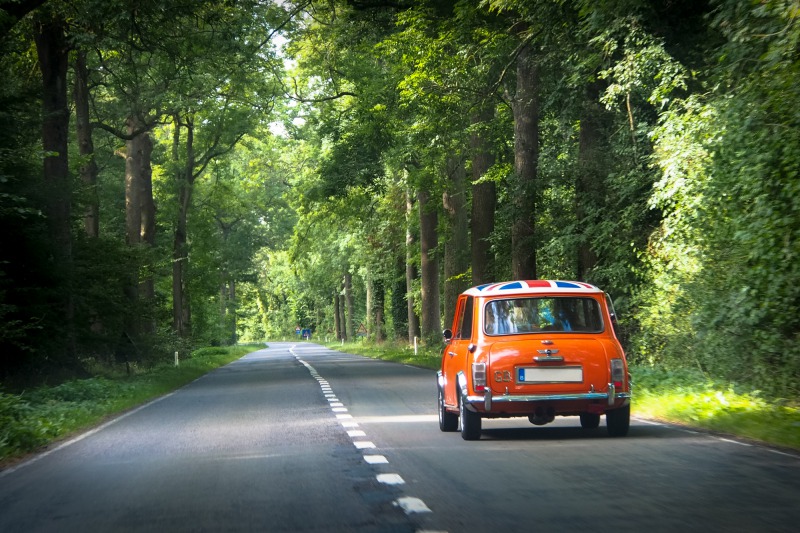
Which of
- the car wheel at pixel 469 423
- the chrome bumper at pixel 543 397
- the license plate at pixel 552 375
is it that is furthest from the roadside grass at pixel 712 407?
the car wheel at pixel 469 423

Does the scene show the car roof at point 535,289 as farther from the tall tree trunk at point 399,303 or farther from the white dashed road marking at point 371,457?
the tall tree trunk at point 399,303

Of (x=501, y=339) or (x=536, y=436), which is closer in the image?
(x=501, y=339)

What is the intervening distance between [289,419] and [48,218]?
11.9 meters

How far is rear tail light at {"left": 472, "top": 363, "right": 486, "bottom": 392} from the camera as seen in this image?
1205 centimetres

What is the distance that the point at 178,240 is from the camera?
5184 cm

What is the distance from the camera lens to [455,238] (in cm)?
3947

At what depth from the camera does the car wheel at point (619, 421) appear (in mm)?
12438

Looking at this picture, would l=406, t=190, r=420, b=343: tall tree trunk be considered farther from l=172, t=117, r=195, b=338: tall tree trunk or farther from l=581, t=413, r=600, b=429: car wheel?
l=581, t=413, r=600, b=429: car wheel

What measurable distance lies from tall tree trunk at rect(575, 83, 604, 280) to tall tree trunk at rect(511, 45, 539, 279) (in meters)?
1.66

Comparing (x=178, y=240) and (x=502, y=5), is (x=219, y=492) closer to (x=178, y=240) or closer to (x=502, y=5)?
(x=502, y=5)

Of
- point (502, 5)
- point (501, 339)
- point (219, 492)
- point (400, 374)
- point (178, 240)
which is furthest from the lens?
point (178, 240)

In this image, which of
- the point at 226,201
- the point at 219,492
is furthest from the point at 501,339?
the point at 226,201

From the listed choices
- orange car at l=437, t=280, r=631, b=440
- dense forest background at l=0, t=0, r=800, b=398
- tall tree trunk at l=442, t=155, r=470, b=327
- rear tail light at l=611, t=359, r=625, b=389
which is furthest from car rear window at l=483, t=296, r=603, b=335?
tall tree trunk at l=442, t=155, r=470, b=327

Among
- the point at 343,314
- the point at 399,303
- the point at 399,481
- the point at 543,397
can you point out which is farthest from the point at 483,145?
the point at 343,314
